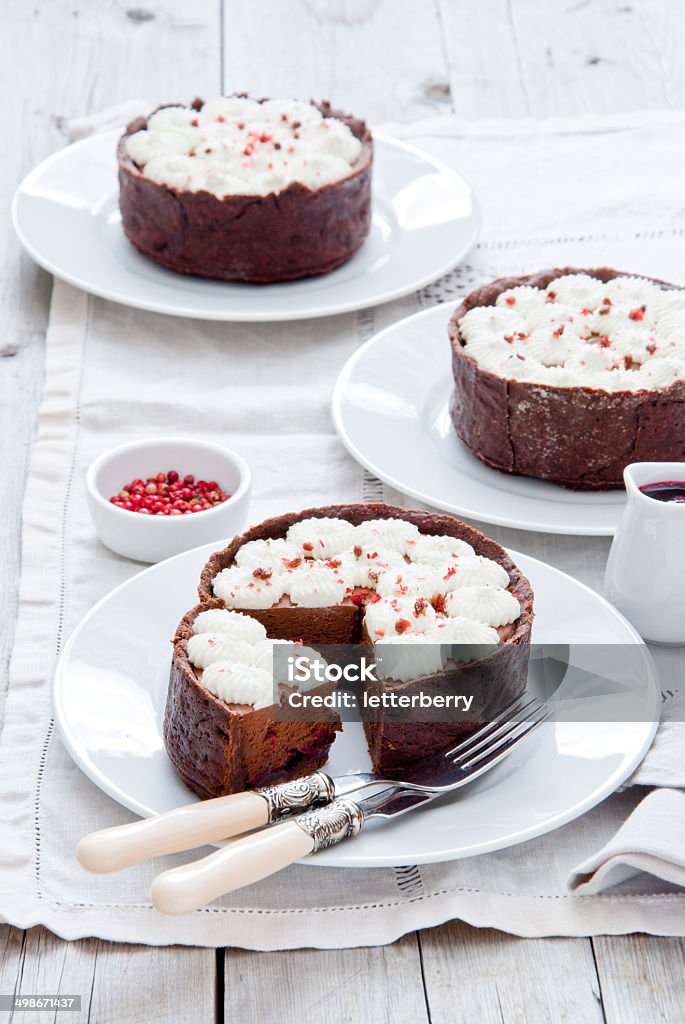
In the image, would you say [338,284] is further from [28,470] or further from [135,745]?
[135,745]

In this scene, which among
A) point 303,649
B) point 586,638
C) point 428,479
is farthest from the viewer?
point 428,479

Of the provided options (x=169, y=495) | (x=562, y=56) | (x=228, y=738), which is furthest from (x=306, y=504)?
(x=562, y=56)

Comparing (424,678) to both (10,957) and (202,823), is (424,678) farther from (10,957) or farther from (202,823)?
(10,957)

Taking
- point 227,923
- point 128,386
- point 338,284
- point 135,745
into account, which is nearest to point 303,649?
point 135,745

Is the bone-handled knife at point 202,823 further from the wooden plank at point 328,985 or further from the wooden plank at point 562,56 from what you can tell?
the wooden plank at point 562,56

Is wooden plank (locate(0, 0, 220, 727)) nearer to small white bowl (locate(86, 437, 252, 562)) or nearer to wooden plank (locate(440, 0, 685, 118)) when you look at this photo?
small white bowl (locate(86, 437, 252, 562))

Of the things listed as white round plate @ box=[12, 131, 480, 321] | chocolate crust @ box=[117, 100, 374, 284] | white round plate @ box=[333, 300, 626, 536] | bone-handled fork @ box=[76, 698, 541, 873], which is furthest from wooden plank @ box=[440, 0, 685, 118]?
bone-handled fork @ box=[76, 698, 541, 873]

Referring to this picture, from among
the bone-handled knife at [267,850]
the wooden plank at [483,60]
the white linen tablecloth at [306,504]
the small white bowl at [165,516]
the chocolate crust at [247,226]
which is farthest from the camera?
the wooden plank at [483,60]

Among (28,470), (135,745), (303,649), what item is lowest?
(28,470)

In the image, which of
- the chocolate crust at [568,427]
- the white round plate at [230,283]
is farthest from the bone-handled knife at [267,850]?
the white round plate at [230,283]
